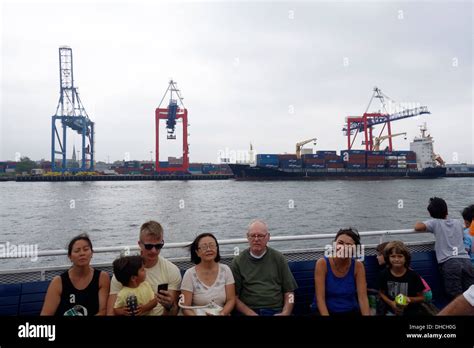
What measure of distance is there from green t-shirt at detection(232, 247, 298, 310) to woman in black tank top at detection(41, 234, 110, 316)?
945 mm

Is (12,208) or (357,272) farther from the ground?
(357,272)

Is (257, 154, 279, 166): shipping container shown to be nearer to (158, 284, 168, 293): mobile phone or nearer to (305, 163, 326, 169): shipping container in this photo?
(305, 163, 326, 169): shipping container

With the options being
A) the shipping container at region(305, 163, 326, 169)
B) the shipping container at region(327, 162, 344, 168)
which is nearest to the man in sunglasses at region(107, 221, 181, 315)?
the shipping container at region(305, 163, 326, 169)

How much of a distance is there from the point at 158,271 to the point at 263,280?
768 millimetres

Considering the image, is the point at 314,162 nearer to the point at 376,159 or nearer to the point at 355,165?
the point at 355,165

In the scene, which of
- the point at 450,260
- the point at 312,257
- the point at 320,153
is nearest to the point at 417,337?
the point at 312,257

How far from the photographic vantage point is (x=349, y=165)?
57500mm

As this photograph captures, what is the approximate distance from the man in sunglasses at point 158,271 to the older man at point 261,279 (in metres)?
0.45

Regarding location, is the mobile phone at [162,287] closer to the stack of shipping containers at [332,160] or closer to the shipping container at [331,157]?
the stack of shipping containers at [332,160]

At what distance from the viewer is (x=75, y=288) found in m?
2.31

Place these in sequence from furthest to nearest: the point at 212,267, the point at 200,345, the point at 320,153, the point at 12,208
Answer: the point at 320,153 < the point at 12,208 < the point at 212,267 < the point at 200,345

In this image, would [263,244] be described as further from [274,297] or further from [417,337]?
[417,337]

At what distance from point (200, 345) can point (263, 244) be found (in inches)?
40.9

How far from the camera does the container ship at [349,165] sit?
56.6m
